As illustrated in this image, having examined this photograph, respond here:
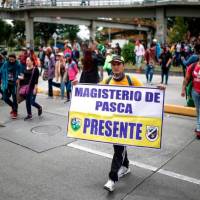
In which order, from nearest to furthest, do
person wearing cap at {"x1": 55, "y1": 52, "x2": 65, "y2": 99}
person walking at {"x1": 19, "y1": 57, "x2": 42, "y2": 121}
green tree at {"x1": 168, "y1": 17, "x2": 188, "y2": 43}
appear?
person walking at {"x1": 19, "y1": 57, "x2": 42, "y2": 121} < person wearing cap at {"x1": 55, "y1": 52, "x2": 65, "y2": 99} < green tree at {"x1": 168, "y1": 17, "x2": 188, "y2": 43}

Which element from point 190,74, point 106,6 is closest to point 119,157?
point 190,74

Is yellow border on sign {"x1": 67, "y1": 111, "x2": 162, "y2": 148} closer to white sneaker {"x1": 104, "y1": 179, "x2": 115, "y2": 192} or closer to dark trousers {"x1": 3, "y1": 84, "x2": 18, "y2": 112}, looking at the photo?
white sneaker {"x1": 104, "y1": 179, "x2": 115, "y2": 192}

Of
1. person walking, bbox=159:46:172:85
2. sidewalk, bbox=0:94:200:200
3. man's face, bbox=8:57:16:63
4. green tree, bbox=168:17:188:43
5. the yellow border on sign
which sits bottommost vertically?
sidewalk, bbox=0:94:200:200

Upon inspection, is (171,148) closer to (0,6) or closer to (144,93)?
(144,93)

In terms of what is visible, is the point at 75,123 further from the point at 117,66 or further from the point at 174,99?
the point at 174,99

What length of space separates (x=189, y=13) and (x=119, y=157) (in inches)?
1217

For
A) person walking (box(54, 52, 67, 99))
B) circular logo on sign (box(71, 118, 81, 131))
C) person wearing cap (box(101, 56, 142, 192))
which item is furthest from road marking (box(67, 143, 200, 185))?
person walking (box(54, 52, 67, 99))

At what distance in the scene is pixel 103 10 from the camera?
128ft

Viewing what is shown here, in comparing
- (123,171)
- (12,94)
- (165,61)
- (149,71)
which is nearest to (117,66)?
(123,171)

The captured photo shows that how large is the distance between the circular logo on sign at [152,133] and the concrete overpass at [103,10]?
29131mm

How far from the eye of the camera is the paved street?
4.43 metres

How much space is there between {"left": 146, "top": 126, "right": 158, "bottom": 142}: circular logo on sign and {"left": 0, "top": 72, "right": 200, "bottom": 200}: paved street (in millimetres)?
702

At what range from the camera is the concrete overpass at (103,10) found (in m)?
32.8

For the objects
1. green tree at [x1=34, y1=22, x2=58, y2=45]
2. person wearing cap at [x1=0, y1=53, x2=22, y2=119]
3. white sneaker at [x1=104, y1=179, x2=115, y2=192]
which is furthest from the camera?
green tree at [x1=34, y1=22, x2=58, y2=45]
